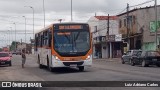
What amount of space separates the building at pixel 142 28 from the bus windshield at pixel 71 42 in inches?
1280

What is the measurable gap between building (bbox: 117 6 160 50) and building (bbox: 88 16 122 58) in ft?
32.3

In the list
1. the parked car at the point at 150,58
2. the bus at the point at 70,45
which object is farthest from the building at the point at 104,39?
the bus at the point at 70,45

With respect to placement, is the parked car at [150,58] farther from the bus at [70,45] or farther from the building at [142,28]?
the building at [142,28]

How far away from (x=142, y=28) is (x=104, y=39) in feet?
69.2

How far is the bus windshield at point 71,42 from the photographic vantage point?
1063 inches

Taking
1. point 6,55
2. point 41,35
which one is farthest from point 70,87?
point 6,55

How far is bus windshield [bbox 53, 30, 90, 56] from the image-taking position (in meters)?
27.0

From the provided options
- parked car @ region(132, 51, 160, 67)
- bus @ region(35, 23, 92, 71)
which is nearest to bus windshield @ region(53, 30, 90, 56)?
bus @ region(35, 23, 92, 71)

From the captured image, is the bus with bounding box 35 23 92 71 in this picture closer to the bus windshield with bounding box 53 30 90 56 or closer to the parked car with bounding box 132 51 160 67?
the bus windshield with bounding box 53 30 90 56

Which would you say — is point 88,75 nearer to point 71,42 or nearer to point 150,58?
point 71,42

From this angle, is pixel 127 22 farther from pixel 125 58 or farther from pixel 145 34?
pixel 125 58

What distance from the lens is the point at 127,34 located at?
66.6 metres

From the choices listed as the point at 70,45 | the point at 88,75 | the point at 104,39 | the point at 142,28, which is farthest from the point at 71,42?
the point at 104,39

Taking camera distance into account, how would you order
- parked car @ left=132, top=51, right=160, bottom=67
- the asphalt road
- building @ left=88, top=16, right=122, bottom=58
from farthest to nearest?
building @ left=88, top=16, right=122, bottom=58 < parked car @ left=132, top=51, right=160, bottom=67 < the asphalt road
